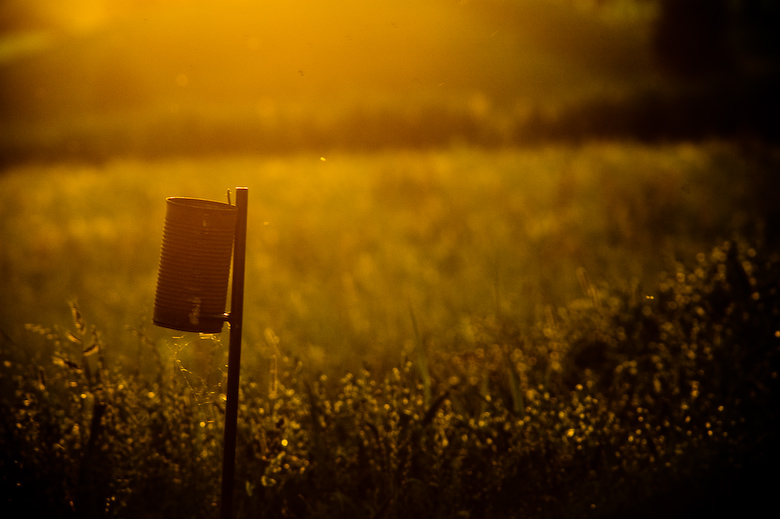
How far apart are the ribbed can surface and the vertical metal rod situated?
0.06m

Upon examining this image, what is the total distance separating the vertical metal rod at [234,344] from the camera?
1.97 metres

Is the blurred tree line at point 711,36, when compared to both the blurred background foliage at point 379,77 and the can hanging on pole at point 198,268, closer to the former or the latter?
the blurred background foliage at point 379,77

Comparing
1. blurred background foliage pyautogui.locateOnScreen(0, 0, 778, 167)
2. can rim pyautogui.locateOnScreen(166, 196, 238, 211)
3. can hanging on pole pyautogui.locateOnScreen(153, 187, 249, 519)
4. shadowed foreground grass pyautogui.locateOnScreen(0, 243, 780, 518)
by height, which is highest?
blurred background foliage pyautogui.locateOnScreen(0, 0, 778, 167)

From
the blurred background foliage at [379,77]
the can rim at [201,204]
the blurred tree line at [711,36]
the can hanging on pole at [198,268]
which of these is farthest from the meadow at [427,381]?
the blurred tree line at [711,36]

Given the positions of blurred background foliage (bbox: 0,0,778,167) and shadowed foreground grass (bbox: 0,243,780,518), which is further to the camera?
blurred background foliage (bbox: 0,0,778,167)

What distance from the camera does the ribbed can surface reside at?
1.89 metres

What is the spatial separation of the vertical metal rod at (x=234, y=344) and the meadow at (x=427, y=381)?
204 mm

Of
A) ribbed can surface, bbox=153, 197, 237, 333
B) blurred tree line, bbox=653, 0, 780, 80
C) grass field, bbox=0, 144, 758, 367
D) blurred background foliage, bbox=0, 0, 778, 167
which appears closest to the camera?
ribbed can surface, bbox=153, 197, 237, 333

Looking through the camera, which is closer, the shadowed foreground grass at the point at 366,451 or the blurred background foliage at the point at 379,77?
the shadowed foreground grass at the point at 366,451

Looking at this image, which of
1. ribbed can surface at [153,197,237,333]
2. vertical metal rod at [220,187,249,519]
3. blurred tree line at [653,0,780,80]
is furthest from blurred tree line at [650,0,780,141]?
ribbed can surface at [153,197,237,333]

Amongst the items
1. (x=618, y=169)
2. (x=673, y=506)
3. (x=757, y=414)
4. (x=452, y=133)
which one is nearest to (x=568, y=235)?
(x=618, y=169)

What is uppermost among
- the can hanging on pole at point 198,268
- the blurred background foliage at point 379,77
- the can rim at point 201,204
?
the blurred background foliage at point 379,77

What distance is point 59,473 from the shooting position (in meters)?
2.41

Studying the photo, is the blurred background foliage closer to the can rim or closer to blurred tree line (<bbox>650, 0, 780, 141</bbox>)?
blurred tree line (<bbox>650, 0, 780, 141</bbox>)
